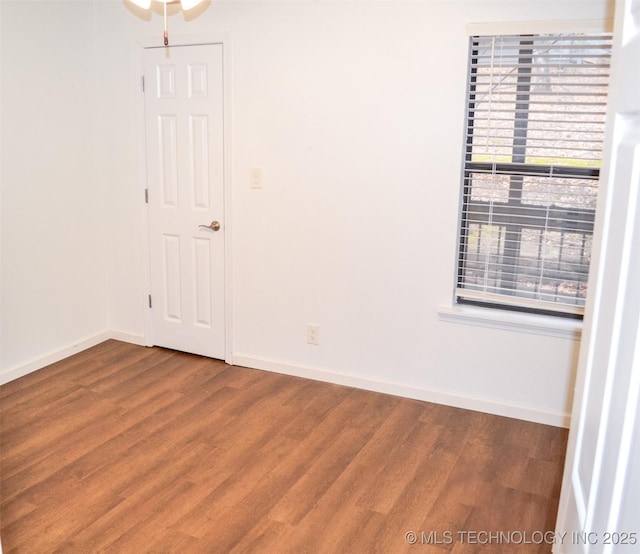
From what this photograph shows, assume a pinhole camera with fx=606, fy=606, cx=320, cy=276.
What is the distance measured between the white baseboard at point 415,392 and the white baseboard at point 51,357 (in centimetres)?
108

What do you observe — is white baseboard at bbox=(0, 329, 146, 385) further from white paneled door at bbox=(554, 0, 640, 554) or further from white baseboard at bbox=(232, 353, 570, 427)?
white paneled door at bbox=(554, 0, 640, 554)

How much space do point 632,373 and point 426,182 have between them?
8.66 ft

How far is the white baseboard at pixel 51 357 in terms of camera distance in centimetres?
369

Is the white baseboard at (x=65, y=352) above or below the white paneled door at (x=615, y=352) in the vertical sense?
below

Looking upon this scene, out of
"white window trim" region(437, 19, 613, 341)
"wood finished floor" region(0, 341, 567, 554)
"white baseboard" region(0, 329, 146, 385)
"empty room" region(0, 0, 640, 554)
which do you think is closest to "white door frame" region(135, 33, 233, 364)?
"empty room" region(0, 0, 640, 554)

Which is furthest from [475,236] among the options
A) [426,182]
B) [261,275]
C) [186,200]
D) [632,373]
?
[632,373]

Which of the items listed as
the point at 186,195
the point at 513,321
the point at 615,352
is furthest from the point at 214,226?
the point at 615,352

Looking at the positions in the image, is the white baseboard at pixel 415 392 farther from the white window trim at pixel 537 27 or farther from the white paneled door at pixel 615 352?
the white paneled door at pixel 615 352

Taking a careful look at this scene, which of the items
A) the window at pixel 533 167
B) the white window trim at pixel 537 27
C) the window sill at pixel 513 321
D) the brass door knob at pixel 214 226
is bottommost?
the window sill at pixel 513 321

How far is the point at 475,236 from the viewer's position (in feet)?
11.0

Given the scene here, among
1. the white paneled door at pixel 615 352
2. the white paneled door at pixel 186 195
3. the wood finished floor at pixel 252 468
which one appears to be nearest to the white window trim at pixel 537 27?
the white paneled door at pixel 186 195

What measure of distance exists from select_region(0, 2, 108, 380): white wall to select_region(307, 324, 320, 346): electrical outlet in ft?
5.35

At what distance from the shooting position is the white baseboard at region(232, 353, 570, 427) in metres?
3.31

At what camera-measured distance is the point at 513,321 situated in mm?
3248
